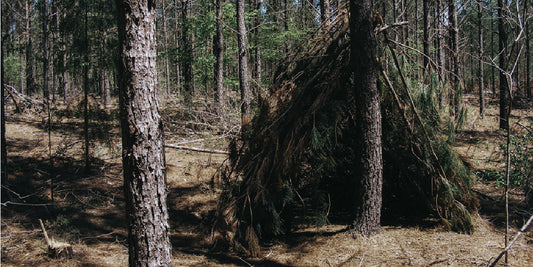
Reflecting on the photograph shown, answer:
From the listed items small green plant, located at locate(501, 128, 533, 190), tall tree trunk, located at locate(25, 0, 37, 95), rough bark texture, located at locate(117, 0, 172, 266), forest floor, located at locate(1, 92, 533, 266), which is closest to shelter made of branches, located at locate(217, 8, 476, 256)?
forest floor, located at locate(1, 92, 533, 266)

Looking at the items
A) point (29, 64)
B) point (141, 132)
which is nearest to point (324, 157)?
point (141, 132)

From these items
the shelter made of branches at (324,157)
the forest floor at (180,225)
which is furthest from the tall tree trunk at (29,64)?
the shelter made of branches at (324,157)

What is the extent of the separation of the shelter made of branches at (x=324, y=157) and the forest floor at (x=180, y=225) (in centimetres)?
40

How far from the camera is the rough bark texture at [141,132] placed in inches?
139

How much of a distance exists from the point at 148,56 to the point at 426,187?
16.3 feet

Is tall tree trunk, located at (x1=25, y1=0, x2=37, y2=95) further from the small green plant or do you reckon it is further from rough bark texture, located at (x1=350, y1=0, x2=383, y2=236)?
the small green plant

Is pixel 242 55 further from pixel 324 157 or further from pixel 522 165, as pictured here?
pixel 522 165

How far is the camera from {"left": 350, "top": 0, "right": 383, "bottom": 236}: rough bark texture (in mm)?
5508

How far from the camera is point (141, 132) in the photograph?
3.54m

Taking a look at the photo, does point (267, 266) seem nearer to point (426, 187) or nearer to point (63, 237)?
point (426, 187)

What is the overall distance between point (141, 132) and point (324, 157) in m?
3.25

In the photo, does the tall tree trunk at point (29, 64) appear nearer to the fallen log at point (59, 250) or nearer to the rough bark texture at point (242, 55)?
the fallen log at point (59, 250)

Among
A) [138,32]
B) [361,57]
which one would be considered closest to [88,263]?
[138,32]

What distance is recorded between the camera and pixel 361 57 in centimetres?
555
